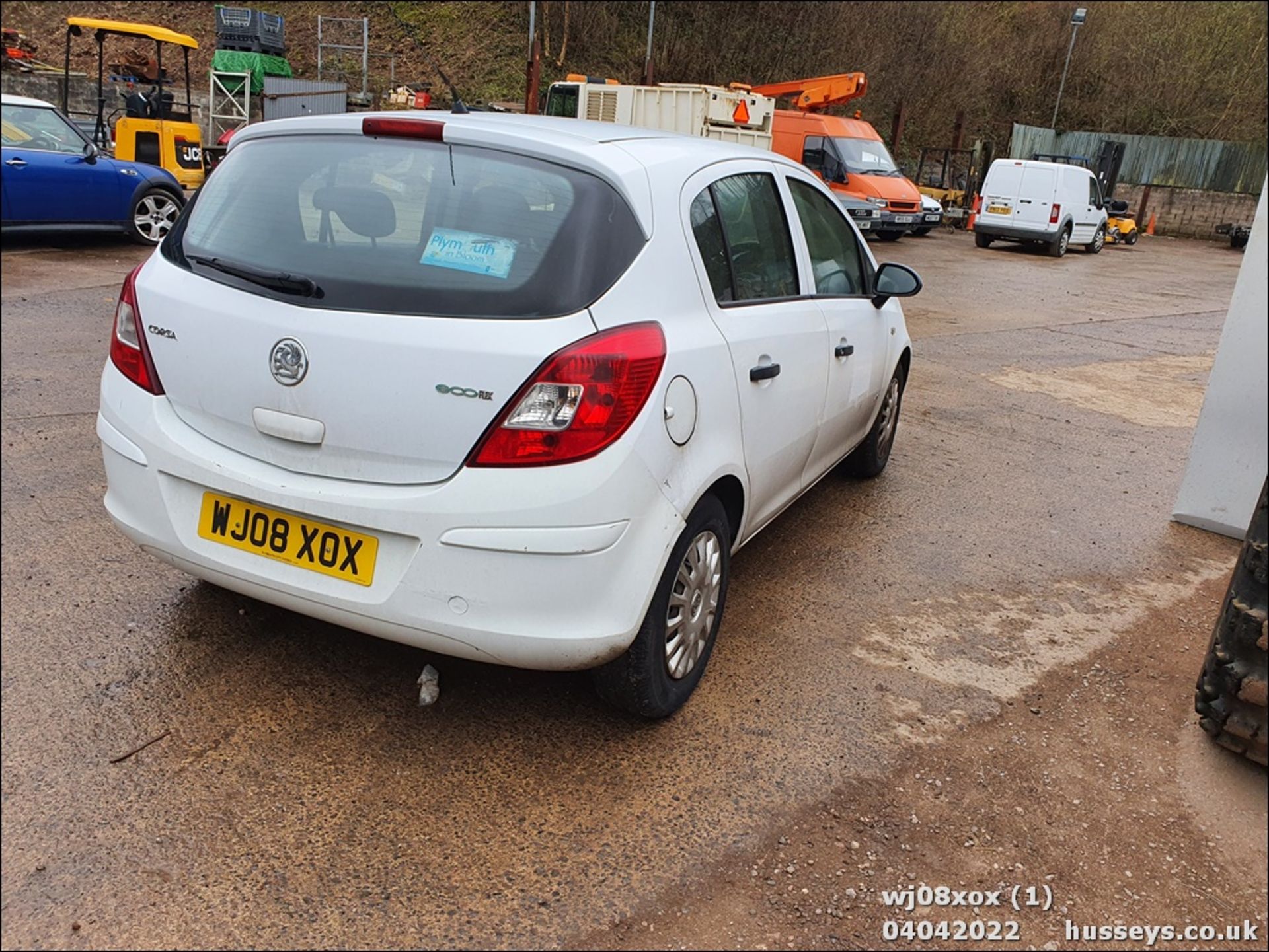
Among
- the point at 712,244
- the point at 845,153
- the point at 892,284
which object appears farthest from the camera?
the point at 845,153

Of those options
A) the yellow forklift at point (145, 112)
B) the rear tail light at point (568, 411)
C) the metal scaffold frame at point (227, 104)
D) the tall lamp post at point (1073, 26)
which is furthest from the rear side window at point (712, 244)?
the metal scaffold frame at point (227, 104)

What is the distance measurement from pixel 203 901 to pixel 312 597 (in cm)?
71

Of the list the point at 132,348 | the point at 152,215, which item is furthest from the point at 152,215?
the point at 132,348

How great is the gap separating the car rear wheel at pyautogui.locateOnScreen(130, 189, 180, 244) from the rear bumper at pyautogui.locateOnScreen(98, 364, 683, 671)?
9.34 m

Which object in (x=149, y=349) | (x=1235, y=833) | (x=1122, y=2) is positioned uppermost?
(x=1122, y=2)

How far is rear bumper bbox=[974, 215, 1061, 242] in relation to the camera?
2119cm

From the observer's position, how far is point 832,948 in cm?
216

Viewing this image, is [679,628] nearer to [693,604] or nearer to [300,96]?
[693,604]

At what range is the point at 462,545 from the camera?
2330mm

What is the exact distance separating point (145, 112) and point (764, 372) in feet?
43.6

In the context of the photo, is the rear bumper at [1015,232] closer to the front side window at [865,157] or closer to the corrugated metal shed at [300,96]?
the front side window at [865,157]

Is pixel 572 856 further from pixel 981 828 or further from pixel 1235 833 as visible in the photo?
pixel 1235 833

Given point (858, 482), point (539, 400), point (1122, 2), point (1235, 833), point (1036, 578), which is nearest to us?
point (1235, 833)

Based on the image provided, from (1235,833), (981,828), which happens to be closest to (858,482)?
(981,828)
